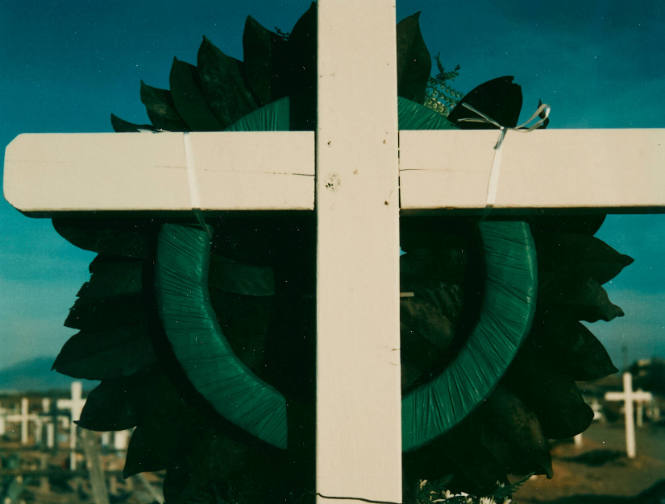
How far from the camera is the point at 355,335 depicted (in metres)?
0.87

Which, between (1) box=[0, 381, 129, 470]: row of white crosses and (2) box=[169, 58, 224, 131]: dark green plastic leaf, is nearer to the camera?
(2) box=[169, 58, 224, 131]: dark green plastic leaf

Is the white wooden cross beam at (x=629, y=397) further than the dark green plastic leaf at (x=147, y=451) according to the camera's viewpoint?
Yes

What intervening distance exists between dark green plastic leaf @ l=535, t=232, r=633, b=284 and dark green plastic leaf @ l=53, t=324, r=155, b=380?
29.5 inches

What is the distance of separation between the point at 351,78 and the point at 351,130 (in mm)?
85

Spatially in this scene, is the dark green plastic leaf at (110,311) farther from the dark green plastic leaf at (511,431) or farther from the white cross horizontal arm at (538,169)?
the dark green plastic leaf at (511,431)

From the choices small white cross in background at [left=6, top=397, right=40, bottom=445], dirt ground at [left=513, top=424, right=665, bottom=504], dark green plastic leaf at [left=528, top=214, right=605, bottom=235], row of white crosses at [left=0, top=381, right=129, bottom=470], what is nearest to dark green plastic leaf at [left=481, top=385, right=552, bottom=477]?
dark green plastic leaf at [left=528, top=214, right=605, bottom=235]

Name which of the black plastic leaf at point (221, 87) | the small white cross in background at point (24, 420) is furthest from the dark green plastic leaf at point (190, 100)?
the small white cross in background at point (24, 420)

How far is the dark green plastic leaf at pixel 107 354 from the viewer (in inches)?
42.3

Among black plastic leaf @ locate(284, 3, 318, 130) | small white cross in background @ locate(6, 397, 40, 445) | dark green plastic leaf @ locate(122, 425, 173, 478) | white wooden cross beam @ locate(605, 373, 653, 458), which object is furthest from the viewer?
small white cross in background @ locate(6, 397, 40, 445)

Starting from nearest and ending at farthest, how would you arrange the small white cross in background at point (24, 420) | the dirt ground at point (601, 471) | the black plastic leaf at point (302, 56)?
the black plastic leaf at point (302, 56) → the dirt ground at point (601, 471) → the small white cross in background at point (24, 420)

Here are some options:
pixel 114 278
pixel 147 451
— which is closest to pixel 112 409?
pixel 147 451

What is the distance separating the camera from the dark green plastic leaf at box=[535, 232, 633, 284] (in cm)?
111

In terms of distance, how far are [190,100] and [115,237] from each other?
1.10 feet

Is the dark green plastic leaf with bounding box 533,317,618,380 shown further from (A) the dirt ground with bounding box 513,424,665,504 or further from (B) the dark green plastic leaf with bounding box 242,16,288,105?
(A) the dirt ground with bounding box 513,424,665,504
